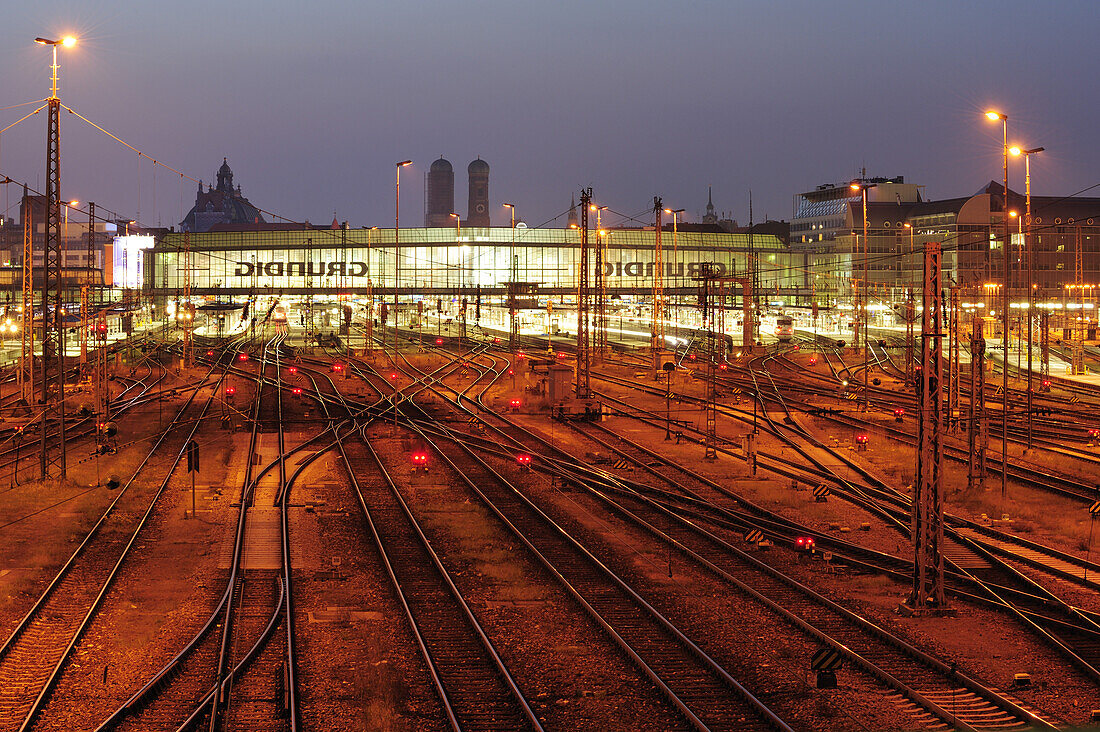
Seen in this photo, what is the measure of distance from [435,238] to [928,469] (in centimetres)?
10228

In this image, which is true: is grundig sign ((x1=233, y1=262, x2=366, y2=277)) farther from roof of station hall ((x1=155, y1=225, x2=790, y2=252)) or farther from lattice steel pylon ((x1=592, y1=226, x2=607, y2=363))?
lattice steel pylon ((x1=592, y1=226, x2=607, y2=363))

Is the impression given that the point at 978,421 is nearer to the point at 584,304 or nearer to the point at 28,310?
the point at 584,304

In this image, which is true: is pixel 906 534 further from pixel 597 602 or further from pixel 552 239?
pixel 552 239

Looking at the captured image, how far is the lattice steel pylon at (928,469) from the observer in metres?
15.4

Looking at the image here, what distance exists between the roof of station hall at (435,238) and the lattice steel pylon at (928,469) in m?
98.4

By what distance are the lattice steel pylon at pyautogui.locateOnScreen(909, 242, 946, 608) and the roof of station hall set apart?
98.4 meters

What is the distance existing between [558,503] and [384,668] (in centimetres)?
1151

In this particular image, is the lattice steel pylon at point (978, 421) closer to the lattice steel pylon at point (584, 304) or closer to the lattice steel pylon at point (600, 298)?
the lattice steel pylon at point (584, 304)

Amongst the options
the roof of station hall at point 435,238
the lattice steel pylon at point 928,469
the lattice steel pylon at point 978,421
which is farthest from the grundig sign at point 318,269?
the lattice steel pylon at point 928,469

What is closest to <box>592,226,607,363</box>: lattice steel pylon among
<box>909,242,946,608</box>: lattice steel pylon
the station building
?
<box>909,242,946,608</box>: lattice steel pylon

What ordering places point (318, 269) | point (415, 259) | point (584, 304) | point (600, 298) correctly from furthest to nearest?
1. point (318, 269)
2. point (415, 259)
3. point (600, 298)
4. point (584, 304)

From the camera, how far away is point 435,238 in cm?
11538

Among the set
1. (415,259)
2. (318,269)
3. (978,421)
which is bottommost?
(978,421)

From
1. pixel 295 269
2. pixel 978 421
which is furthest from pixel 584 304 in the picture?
pixel 295 269
